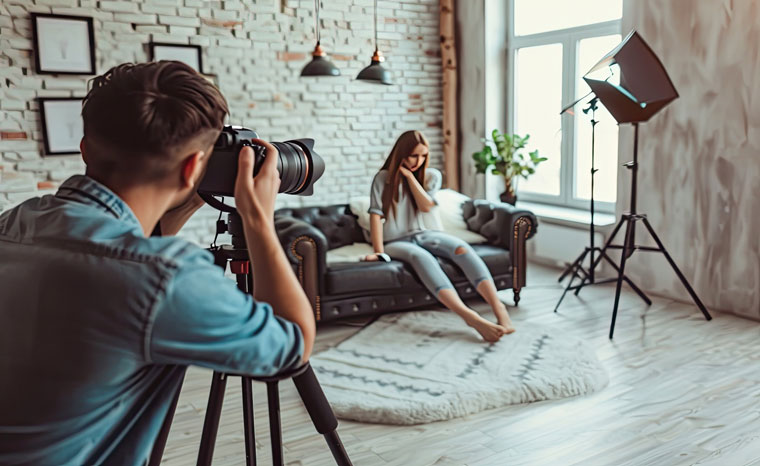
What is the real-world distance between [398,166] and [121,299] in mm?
3222

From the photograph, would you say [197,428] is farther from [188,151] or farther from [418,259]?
[188,151]

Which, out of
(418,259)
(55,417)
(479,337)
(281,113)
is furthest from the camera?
(281,113)

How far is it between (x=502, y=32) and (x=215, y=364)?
5.46 metres

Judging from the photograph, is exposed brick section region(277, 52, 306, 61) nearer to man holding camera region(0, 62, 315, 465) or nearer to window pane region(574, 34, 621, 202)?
window pane region(574, 34, 621, 202)

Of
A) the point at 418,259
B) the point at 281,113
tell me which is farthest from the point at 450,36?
the point at 418,259

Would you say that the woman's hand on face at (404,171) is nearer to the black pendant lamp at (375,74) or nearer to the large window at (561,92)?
the black pendant lamp at (375,74)

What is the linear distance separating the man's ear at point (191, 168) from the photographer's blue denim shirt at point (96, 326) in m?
0.10

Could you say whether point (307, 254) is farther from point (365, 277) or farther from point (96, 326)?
point (96, 326)

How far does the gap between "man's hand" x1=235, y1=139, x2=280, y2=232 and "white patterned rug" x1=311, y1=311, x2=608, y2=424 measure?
1.84 m

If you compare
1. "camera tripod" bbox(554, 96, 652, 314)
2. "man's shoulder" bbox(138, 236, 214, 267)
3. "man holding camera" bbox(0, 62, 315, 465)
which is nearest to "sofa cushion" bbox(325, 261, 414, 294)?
"camera tripod" bbox(554, 96, 652, 314)

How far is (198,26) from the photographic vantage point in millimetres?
5039

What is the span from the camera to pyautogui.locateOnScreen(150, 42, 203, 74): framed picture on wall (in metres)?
4.90

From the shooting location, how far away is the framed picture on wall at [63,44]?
14.9 feet

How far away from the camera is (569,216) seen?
5.22m
